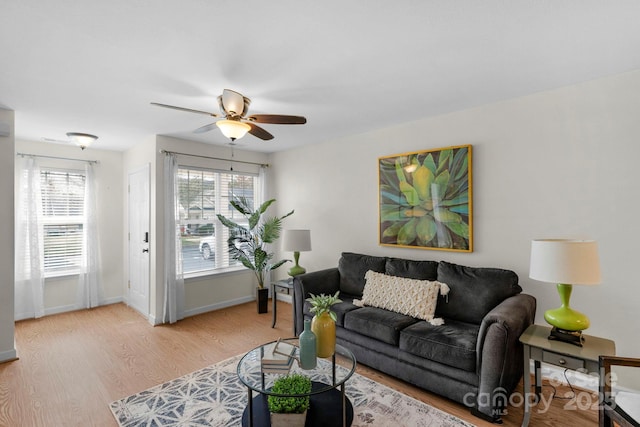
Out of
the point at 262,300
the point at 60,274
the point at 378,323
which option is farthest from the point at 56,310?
the point at 378,323

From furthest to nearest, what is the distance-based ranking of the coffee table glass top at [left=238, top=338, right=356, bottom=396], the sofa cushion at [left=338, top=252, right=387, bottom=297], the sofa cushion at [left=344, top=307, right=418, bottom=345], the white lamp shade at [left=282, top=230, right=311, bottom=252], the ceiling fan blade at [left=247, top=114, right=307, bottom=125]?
the white lamp shade at [left=282, top=230, right=311, bottom=252]
the sofa cushion at [left=338, top=252, right=387, bottom=297]
the sofa cushion at [left=344, top=307, right=418, bottom=345]
the ceiling fan blade at [left=247, top=114, right=307, bottom=125]
the coffee table glass top at [left=238, top=338, right=356, bottom=396]

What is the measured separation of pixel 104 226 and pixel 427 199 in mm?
4838

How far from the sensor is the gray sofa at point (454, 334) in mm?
2133

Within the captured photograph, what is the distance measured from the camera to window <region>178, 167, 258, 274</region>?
4.45 m

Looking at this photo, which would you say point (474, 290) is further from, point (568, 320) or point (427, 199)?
point (427, 199)

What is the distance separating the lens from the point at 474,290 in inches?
109

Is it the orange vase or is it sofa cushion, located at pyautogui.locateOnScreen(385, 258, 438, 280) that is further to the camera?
sofa cushion, located at pyautogui.locateOnScreen(385, 258, 438, 280)

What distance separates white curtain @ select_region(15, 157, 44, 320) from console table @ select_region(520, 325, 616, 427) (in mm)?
5687

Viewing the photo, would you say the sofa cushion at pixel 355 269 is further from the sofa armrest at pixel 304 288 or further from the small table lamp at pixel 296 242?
the small table lamp at pixel 296 242

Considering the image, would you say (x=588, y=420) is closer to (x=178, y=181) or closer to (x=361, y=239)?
(x=361, y=239)

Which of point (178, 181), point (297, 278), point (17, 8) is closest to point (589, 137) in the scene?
point (297, 278)

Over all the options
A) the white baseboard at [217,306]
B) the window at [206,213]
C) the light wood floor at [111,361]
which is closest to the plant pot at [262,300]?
the light wood floor at [111,361]

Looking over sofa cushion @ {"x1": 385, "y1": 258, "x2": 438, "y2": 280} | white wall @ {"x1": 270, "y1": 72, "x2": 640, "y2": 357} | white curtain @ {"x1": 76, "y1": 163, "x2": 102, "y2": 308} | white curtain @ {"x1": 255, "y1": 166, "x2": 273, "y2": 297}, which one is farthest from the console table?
white curtain @ {"x1": 76, "y1": 163, "x2": 102, "y2": 308}

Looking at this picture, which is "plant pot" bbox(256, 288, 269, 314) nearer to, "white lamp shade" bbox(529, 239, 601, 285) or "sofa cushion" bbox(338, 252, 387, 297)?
"sofa cushion" bbox(338, 252, 387, 297)
